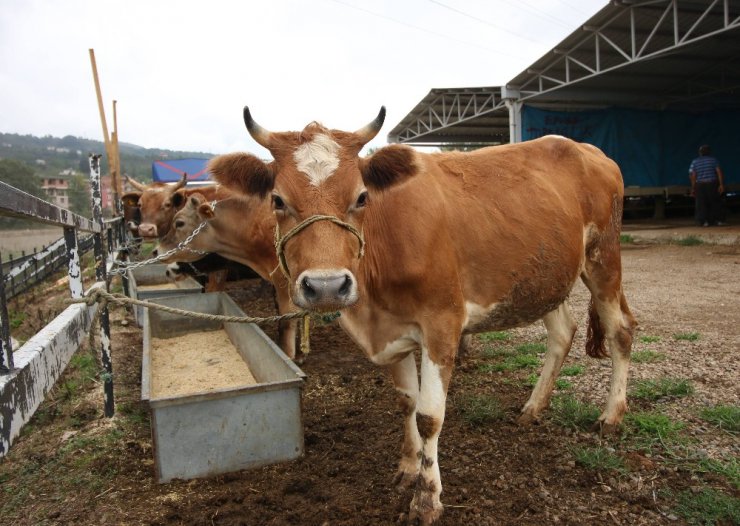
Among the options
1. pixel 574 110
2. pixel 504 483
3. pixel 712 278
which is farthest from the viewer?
pixel 574 110

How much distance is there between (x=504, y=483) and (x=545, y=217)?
1.73 metres

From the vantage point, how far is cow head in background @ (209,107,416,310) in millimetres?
2344

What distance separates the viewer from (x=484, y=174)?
3.56 metres

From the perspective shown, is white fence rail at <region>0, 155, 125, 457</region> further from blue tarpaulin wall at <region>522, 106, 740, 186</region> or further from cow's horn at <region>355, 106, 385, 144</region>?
blue tarpaulin wall at <region>522, 106, 740, 186</region>

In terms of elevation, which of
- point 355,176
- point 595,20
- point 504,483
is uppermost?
point 595,20

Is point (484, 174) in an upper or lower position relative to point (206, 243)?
upper

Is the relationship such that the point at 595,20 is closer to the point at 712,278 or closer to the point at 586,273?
the point at 712,278

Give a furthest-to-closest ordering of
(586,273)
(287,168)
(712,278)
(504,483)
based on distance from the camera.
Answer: (712,278), (586,273), (504,483), (287,168)

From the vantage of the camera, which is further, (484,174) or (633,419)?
(633,419)

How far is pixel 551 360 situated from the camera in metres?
4.24

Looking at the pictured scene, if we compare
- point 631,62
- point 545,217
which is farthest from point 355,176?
point 631,62

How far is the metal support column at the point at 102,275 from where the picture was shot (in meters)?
4.23

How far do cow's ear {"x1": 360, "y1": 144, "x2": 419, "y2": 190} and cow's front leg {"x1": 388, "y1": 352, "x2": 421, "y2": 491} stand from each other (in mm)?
1121

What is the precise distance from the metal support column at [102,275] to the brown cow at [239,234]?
1.16 m
